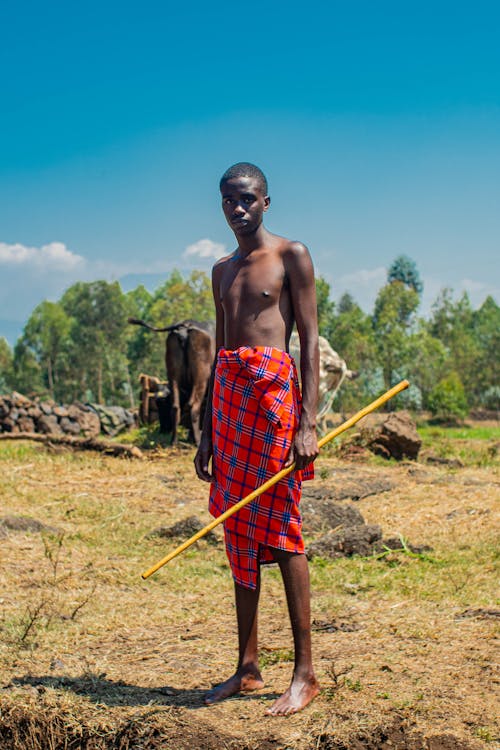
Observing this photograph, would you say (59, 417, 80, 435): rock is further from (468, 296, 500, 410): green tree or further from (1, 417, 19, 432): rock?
(468, 296, 500, 410): green tree

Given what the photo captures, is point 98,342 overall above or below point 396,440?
above

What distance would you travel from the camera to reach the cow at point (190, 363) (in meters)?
10.7

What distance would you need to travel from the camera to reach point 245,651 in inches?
119

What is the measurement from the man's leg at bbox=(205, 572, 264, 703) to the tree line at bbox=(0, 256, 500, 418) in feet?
58.3

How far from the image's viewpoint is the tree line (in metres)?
21.5

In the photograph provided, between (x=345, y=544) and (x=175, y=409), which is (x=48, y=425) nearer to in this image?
(x=175, y=409)

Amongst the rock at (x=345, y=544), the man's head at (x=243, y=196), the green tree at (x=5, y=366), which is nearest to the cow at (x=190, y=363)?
the rock at (x=345, y=544)

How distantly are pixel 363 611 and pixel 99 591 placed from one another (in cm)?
155

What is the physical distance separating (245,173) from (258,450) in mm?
1062

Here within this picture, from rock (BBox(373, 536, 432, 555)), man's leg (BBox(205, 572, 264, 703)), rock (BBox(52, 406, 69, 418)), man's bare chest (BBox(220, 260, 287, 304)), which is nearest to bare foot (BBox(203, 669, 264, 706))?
man's leg (BBox(205, 572, 264, 703))

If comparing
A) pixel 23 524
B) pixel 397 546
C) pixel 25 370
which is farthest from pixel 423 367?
pixel 23 524

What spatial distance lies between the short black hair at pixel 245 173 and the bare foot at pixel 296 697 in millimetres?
1858

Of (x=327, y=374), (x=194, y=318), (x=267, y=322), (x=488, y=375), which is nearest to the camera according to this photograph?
(x=267, y=322)

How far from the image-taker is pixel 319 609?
423 cm
